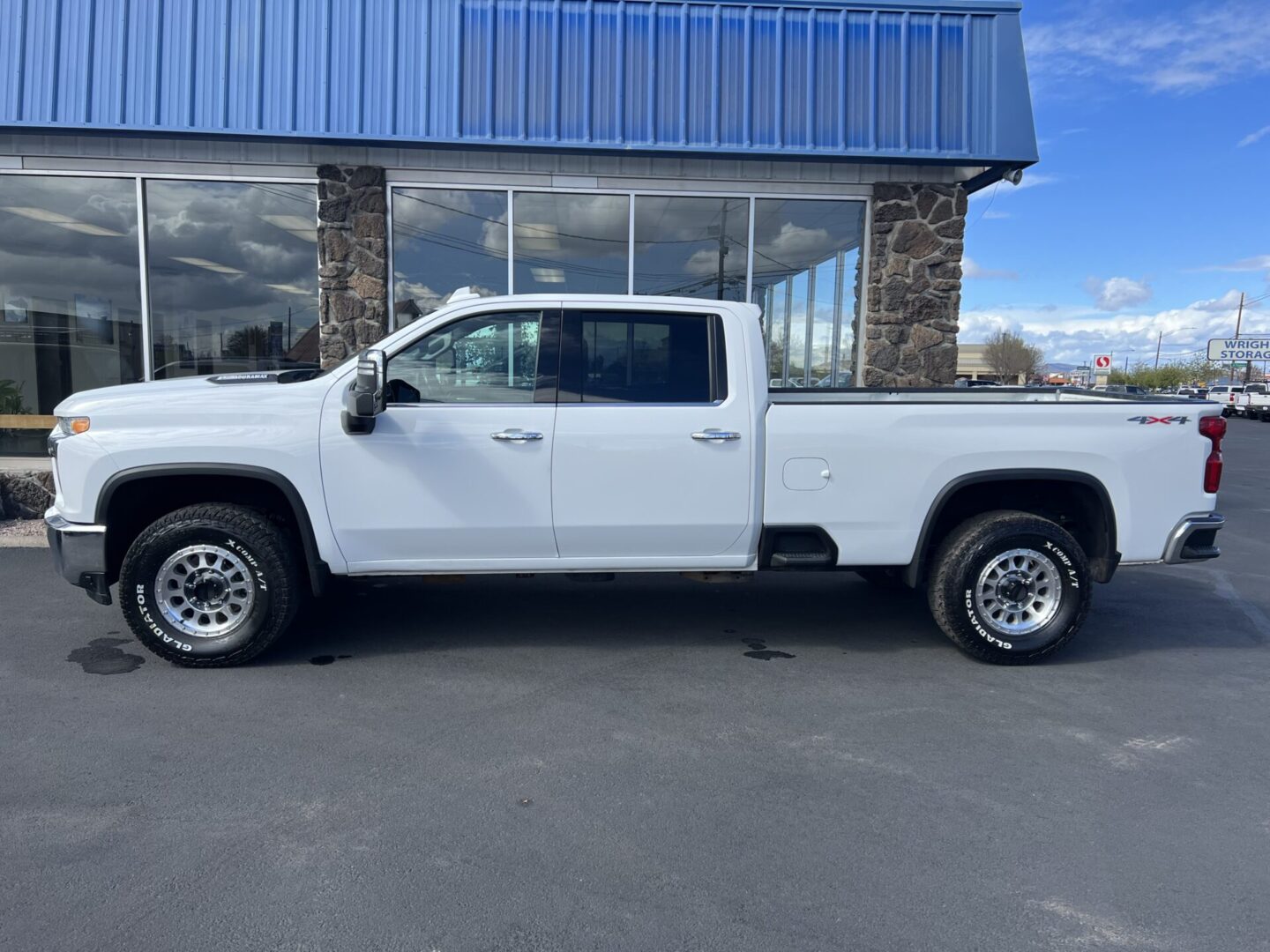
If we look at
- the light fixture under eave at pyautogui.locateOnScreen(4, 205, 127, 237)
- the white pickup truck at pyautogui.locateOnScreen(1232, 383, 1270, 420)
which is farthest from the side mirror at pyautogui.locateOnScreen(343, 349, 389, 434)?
the white pickup truck at pyautogui.locateOnScreen(1232, 383, 1270, 420)

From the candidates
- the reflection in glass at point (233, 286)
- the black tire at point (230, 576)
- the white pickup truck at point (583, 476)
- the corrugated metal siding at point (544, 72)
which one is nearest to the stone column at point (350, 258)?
the reflection in glass at point (233, 286)

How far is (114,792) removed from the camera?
367 cm

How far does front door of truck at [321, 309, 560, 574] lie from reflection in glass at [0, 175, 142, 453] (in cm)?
617

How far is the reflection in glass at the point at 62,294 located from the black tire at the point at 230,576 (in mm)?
5718

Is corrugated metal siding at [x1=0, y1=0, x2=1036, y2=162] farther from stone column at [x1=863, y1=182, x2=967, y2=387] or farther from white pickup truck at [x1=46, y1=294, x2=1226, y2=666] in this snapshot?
white pickup truck at [x1=46, y1=294, x2=1226, y2=666]

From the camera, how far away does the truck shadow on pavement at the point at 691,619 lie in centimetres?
565

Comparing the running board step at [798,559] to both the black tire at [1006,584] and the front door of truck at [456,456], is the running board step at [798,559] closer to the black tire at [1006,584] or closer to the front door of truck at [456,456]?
the black tire at [1006,584]

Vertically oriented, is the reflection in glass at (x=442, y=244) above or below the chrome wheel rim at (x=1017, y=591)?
above

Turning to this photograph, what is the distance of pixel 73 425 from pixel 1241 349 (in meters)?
83.5

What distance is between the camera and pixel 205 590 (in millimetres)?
5105

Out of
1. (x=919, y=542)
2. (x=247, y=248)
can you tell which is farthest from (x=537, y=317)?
(x=247, y=248)

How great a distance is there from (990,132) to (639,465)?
6401mm

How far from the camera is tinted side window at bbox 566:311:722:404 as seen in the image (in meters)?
5.18

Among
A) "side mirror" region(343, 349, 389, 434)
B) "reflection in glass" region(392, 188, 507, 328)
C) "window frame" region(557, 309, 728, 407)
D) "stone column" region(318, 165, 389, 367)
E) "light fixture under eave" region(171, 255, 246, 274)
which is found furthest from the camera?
"light fixture under eave" region(171, 255, 246, 274)
